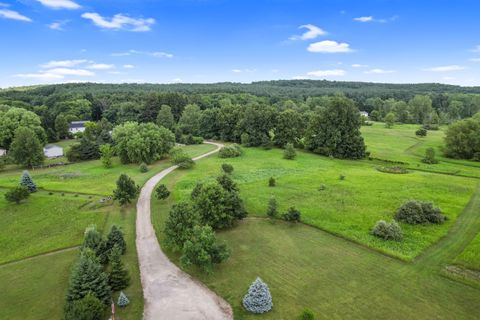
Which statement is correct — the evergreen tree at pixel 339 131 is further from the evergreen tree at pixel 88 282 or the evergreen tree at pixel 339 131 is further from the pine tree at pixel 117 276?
the evergreen tree at pixel 88 282

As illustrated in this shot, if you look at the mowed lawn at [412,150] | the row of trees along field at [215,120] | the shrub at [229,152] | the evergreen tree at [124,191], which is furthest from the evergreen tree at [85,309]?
the mowed lawn at [412,150]

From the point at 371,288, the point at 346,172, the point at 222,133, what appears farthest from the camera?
the point at 222,133

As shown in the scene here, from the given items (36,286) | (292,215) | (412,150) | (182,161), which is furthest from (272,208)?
(412,150)

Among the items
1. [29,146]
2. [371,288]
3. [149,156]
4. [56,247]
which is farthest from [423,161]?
[29,146]

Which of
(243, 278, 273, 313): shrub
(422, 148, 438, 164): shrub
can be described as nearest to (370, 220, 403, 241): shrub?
(243, 278, 273, 313): shrub

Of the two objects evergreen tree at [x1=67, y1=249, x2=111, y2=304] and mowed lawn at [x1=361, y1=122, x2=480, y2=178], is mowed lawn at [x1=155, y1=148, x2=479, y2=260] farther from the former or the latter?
evergreen tree at [x1=67, y1=249, x2=111, y2=304]

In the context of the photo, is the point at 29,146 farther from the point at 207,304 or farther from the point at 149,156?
the point at 207,304
